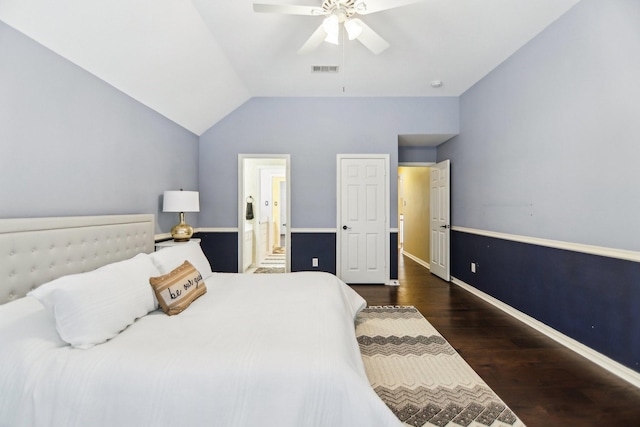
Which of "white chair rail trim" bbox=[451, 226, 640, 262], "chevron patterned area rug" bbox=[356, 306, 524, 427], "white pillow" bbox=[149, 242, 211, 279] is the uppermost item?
"white chair rail trim" bbox=[451, 226, 640, 262]

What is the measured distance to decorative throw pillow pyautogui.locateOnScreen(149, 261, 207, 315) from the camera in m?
1.80

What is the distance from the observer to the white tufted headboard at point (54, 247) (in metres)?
1.59

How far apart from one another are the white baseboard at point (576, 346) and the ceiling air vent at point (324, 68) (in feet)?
11.7

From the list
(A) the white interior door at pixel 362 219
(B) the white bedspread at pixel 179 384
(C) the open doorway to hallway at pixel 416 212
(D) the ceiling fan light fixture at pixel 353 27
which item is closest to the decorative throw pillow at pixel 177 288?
(B) the white bedspread at pixel 179 384

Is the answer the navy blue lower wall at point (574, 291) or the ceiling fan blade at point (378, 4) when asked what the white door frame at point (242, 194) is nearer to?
the ceiling fan blade at point (378, 4)

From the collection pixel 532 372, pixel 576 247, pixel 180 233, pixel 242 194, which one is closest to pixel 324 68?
pixel 242 194

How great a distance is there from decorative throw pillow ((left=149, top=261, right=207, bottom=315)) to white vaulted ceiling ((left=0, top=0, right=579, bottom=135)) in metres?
1.85

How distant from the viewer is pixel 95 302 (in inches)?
55.9

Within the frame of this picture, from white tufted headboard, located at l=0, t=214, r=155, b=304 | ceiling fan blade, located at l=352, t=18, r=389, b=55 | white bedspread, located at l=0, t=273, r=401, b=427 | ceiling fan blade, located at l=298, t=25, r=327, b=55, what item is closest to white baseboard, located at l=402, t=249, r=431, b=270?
ceiling fan blade, located at l=352, t=18, r=389, b=55

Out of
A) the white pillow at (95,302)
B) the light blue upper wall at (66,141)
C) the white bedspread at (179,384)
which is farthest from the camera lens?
the light blue upper wall at (66,141)

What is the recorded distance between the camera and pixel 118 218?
250 cm

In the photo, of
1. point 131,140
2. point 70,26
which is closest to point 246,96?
point 131,140

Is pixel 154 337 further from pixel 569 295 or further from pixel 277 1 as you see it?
pixel 569 295

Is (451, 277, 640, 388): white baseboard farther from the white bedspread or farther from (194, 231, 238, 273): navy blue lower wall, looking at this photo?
(194, 231, 238, 273): navy blue lower wall
